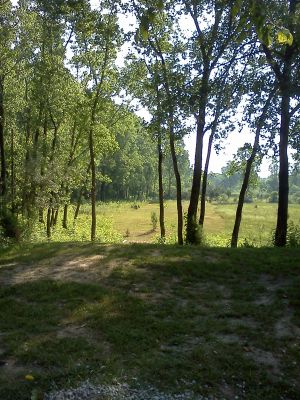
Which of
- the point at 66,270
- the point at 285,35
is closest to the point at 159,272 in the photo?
the point at 66,270

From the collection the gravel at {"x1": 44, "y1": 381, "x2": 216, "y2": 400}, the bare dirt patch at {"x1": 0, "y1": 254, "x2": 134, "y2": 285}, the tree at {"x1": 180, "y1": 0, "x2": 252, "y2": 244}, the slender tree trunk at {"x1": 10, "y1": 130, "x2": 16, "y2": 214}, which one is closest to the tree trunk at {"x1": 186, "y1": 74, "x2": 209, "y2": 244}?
the tree at {"x1": 180, "y1": 0, "x2": 252, "y2": 244}

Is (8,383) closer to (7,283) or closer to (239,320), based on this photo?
(239,320)

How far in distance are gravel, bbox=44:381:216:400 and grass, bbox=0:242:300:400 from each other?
A: 4.5 inches

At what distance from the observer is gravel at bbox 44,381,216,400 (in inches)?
166

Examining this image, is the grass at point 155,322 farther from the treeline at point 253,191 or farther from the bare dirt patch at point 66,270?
the treeline at point 253,191

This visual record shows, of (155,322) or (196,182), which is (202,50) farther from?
(155,322)

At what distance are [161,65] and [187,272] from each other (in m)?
13.9

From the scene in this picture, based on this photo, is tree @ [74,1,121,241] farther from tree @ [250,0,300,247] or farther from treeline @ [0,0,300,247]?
tree @ [250,0,300,247]

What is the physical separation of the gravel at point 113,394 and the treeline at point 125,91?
6.61m

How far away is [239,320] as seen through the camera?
248 inches

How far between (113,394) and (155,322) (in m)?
1.92

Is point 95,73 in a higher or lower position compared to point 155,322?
higher

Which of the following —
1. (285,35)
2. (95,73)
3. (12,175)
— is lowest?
(12,175)

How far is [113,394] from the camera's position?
427 centimetres
